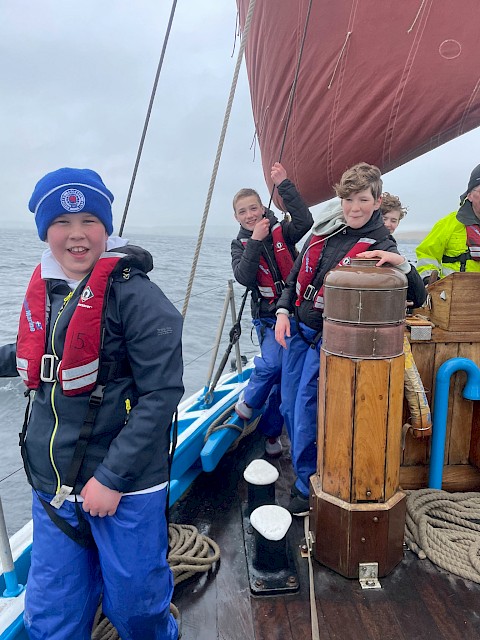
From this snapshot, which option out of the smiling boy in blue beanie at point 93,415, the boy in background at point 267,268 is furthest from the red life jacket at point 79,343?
the boy in background at point 267,268

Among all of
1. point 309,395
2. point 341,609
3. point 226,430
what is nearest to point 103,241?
point 309,395

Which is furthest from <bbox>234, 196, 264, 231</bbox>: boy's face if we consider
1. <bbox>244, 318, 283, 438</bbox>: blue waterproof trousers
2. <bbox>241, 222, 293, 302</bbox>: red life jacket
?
<bbox>244, 318, 283, 438</bbox>: blue waterproof trousers

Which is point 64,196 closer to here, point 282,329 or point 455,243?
point 282,329

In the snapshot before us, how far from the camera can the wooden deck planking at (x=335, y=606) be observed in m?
1.77

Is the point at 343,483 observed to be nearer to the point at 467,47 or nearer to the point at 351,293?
the point at 351,293

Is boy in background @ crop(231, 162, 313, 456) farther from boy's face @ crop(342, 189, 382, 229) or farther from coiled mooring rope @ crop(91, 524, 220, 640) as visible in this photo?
coiled mooring rope @ crop(91, 524, 220, 640)

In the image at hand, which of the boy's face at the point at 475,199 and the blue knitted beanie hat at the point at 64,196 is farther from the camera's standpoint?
the boy's face at the point at 475,199

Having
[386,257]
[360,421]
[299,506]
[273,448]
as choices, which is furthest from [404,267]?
[273,448]

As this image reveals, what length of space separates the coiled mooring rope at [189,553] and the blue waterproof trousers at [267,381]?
3.27 ft

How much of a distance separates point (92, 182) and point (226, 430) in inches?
79.2

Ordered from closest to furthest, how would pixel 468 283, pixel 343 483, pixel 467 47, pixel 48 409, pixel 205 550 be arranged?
pixel 48 409, pixel 343 483, pixel 205 550, pixel 468 283, pixel 467 47

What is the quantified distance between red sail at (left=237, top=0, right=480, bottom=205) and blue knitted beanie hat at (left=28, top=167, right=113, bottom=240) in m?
2.13

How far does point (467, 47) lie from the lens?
8.50 feet

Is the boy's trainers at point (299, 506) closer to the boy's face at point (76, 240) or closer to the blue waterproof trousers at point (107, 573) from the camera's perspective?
the blue waterproof trousers at point (107, 573)
